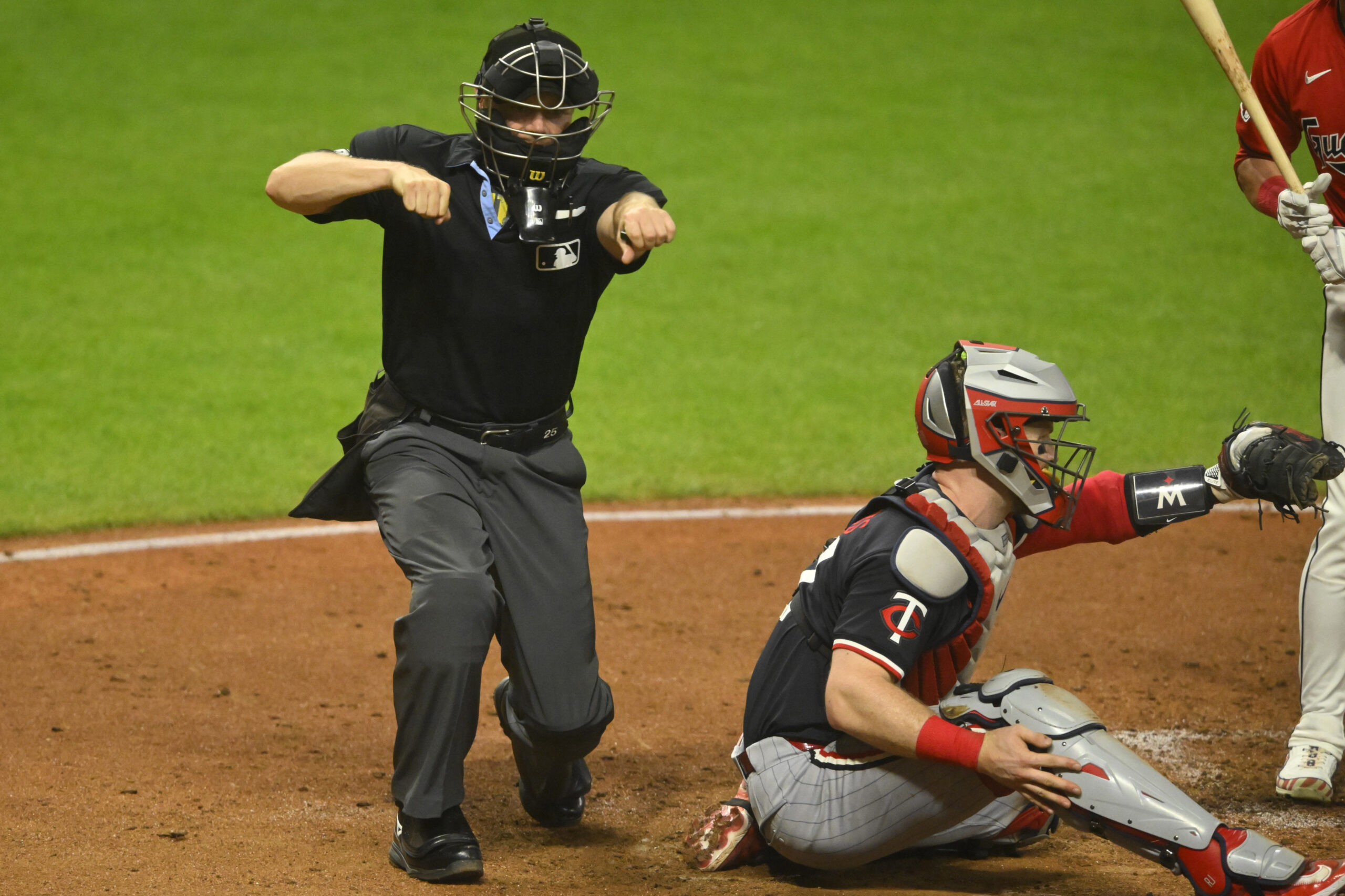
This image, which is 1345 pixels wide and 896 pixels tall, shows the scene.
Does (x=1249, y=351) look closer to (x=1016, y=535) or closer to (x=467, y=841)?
(x=1016, y=535)

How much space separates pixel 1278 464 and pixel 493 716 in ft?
9.98

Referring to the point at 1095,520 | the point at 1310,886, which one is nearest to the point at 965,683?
the point at 1095,520

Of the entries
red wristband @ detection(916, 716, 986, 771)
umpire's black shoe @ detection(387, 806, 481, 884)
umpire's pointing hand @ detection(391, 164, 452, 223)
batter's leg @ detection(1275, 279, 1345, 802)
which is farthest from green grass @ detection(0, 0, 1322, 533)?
red wristband @ detection(916, 716, 986, 771)

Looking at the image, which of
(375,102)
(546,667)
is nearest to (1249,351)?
(546,667)

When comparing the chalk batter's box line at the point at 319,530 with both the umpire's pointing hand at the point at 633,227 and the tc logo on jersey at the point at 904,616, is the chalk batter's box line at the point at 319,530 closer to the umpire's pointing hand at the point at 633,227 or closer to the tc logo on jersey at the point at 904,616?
the umpire's pointing hand at the point at 633,227

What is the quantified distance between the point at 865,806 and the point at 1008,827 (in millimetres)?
608

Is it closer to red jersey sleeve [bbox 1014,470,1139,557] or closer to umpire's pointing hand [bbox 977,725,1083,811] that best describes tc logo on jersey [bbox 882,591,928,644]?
umpire's pointing hand [bbox 977,725,1083,811]

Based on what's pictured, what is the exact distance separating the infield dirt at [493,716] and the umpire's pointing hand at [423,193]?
1.80 meters

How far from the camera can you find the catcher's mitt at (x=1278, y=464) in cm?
391

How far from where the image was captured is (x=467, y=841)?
4082mm

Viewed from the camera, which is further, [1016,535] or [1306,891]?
[1016,535]

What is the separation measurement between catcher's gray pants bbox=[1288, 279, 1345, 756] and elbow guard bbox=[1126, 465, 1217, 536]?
923mm

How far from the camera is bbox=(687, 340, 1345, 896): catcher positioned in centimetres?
358

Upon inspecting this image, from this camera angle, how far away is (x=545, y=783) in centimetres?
453
